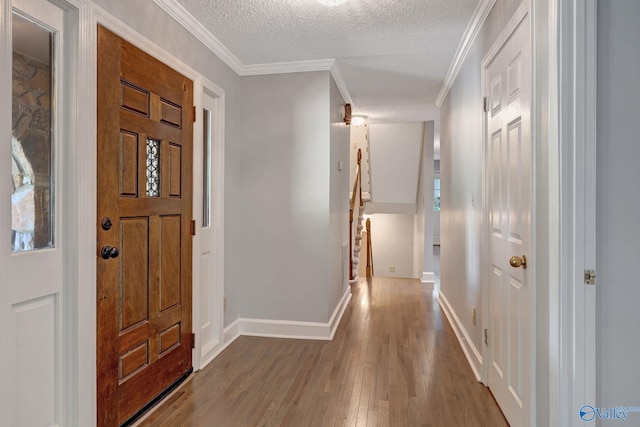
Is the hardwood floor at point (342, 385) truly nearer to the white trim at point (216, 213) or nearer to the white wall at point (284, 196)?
the white trim at point (216, 213)

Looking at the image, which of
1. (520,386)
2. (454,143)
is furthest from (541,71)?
(454,143)

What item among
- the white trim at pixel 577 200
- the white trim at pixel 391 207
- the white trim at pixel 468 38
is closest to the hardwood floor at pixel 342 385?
the white trim at pixel 577 200

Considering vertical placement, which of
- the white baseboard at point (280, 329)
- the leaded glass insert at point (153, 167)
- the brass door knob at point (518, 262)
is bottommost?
the white baseboard at point (280, 329)

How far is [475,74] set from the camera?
2.67 m

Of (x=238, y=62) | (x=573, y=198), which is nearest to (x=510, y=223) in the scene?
(x=573, y=198)

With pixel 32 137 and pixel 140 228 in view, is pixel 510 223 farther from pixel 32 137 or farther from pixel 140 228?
pixel 32 137

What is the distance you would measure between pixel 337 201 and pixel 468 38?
1.84m

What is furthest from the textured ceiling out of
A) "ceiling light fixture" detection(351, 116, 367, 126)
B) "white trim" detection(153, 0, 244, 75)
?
"ceiling light fixture" detection(351, 116, 367, 126)

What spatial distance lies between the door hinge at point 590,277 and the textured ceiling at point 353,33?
1823mm

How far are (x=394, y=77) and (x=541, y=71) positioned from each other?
2.33 metres

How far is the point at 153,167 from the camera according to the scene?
7.25 ft

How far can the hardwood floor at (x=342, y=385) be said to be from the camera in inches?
80.6

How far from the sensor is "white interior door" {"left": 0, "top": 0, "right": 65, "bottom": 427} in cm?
143

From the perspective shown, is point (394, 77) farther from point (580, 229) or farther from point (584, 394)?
point (584, 394)
